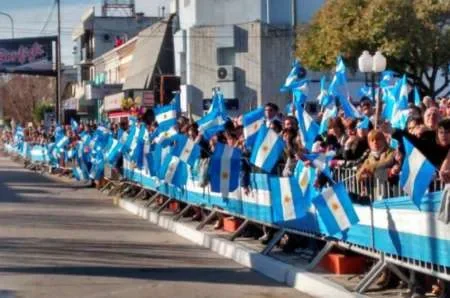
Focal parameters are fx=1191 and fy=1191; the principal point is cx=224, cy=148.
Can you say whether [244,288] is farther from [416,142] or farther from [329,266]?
[416,142]

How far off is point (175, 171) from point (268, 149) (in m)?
6.18

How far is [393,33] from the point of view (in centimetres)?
4125

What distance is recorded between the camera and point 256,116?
56.8 ft

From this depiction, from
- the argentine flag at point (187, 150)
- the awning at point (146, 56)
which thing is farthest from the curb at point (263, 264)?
the awning at point (146, 56)

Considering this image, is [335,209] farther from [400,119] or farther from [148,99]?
[148,99]

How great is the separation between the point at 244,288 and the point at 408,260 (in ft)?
8.36

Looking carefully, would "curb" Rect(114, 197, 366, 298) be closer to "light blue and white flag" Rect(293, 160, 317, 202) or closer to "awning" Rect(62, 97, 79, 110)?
"light blue and white flag" Rect(293, 160, 317, 202)

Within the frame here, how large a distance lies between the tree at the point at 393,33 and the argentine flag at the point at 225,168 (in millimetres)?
22968

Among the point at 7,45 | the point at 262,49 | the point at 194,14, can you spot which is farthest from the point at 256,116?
the point at 7,45

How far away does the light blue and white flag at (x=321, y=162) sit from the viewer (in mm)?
13648

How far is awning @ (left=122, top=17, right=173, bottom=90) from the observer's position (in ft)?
192

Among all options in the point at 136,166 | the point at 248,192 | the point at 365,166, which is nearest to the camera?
the point at 365,166

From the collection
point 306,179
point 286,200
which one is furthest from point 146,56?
point 306,179

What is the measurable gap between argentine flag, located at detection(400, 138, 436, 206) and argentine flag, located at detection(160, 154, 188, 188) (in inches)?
418
